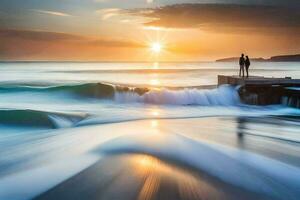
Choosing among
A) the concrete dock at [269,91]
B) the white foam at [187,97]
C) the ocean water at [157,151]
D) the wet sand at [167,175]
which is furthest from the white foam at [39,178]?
the white foam at [187,97]

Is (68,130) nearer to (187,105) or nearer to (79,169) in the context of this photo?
(79,169)

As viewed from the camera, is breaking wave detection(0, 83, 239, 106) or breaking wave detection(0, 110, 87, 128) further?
breaking wave detection(0, 83, 239, 106)

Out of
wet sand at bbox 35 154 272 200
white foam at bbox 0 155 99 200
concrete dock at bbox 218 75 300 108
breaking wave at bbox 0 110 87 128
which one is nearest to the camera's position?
wet sand at bbox 35 154 272 200

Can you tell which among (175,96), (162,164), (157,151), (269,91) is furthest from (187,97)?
(162,164)

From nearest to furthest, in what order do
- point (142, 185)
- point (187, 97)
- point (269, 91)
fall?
point (142, 185) < point (269, 91) < point (187, 97)

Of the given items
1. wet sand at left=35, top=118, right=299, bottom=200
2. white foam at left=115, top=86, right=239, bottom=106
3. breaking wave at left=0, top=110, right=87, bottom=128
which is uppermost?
white foam at left=115, top=86, right=239, bottom=106

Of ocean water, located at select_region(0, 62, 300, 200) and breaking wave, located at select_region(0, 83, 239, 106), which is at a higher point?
breaking wave, located at select_region(0, 83, 239, 106)

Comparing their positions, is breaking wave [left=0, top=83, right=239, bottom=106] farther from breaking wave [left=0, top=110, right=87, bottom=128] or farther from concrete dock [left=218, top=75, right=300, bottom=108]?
breaking wave [left=0, top=110, right=87, bottom=128]

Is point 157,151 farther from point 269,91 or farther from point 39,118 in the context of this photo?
point 269,91

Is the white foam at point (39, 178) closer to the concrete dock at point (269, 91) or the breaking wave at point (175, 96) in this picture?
the concrete dock at point (269, 91)

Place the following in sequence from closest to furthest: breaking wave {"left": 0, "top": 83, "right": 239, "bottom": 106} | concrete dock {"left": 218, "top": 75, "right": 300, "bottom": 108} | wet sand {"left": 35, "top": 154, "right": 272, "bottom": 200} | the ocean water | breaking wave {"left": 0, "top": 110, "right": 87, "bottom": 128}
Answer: wet sand {"left": 35, "top": 154, "right": 272, "bottom": 200}
the ocean water
breaking wave {"left": 0, "top": 110, "right": 87, "bottom": 128}
concrete dock {"left": 218, "top": 75, "right": 300, "bottom": 108}
breaking wave {"left": 0, "top": 83, "right": 239, "bottom": 106}

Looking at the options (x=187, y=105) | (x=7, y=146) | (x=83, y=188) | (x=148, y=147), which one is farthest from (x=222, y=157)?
(x=187, y=105)

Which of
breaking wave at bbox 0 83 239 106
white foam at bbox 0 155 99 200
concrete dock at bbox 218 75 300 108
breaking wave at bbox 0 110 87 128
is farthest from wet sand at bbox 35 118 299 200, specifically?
breaking wave at bbox 0 83 239 106

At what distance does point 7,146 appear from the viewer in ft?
30.9
